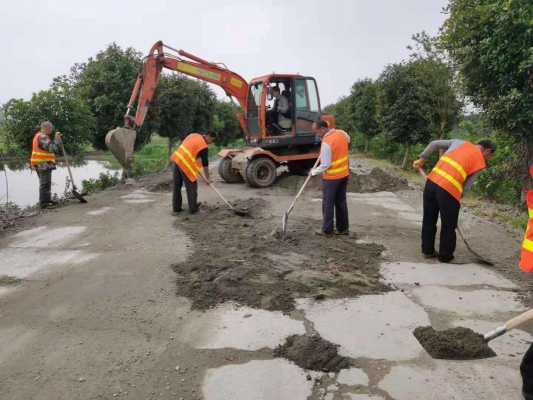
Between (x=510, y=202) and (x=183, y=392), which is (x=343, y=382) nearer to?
(x=183, y=392)

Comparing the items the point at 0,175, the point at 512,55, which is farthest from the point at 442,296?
the point at 0,175

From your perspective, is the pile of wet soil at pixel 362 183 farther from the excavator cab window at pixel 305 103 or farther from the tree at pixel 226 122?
the tree at pixel 226 122

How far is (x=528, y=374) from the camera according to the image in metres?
2.53

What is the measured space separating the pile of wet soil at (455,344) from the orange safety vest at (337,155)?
316 centimetres

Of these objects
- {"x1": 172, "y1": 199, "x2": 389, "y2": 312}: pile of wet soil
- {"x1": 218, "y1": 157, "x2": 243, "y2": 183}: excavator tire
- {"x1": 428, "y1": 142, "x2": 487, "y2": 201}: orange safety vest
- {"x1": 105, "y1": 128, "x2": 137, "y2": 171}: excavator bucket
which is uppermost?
{"x1": 105, "y1": 128, "x2": 137, "y2": 171}: excavator bucket

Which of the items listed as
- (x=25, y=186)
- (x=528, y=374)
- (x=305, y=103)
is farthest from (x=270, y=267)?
(x=25, y=186)

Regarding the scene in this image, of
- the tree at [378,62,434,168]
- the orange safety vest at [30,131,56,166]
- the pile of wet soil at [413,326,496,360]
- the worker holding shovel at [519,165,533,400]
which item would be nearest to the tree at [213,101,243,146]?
the tree at [378,62,434,168]

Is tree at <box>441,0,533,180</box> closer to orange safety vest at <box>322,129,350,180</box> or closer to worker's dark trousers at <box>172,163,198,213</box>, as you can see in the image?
orange safety vest at <box>322,129,350,180</box>

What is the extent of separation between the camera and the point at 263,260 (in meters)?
5.02

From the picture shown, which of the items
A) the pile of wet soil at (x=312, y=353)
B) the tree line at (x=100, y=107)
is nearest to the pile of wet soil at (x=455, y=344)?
the pile of wet soil at (x=312, y=353)

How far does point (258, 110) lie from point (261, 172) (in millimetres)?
1581

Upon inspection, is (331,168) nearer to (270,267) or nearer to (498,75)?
(270,267)

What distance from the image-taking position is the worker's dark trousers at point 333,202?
→ 6.17 metres

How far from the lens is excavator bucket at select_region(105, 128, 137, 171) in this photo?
9914 mm
